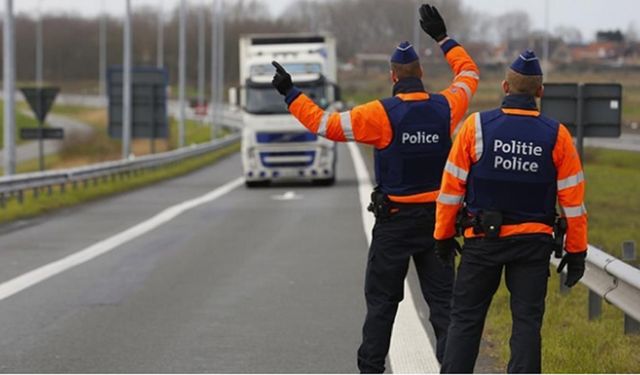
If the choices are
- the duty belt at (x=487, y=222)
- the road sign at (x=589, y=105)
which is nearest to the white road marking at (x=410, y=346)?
the duty belt at (x=487, y=222)

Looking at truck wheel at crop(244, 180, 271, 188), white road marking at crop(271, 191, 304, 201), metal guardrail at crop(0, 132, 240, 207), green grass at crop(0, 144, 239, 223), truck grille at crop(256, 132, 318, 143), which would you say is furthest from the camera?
truck wheel at crop(244, 180, 271, 188)

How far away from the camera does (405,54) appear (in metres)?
7.34

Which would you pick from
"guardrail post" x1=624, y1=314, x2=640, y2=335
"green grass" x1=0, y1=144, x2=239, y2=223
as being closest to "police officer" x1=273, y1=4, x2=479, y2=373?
"guardrail post" x1=624, y1=314, x2=640, y2=335

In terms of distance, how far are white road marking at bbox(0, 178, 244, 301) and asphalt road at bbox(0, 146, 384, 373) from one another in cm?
13

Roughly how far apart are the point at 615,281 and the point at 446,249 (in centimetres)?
209

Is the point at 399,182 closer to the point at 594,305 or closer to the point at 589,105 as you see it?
the point at 594,305

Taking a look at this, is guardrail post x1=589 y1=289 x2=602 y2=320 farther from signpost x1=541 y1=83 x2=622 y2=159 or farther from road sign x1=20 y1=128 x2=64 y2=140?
road sign x1=20 y1=128 x2=64 y2=140

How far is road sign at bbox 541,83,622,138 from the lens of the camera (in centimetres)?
1734

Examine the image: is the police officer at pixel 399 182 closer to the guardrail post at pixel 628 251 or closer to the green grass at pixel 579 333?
the green grass at pixel 579 333

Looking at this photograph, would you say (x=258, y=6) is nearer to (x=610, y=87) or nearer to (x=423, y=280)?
(x=610, y=87)

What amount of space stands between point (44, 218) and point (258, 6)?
140m

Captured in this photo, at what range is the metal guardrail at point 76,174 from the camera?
23094 millimetres

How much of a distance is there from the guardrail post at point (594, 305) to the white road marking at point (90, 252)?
5.13 metres

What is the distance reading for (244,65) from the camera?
30578 mm
